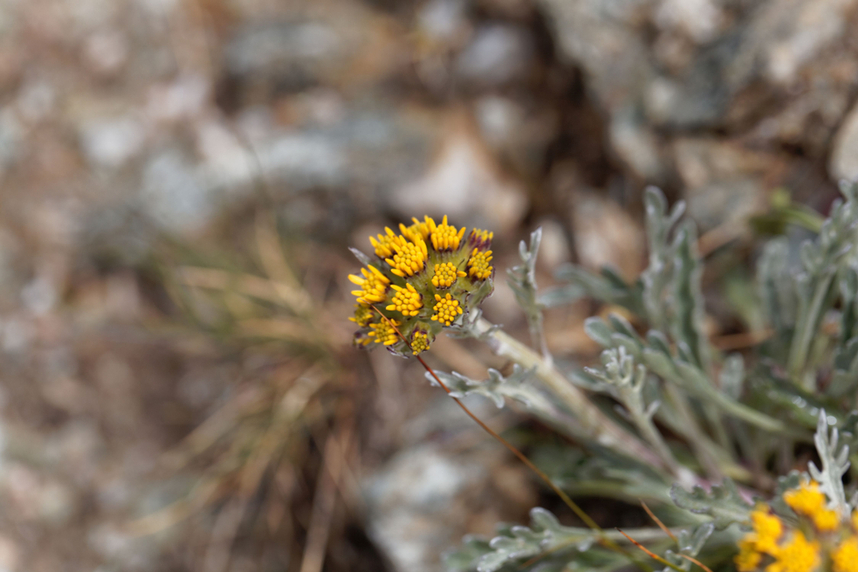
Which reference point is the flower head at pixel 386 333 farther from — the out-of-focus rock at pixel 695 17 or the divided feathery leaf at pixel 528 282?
the out-of-focus rock at pixel 695 17

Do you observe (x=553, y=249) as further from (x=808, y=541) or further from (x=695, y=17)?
(x=808, y=541)

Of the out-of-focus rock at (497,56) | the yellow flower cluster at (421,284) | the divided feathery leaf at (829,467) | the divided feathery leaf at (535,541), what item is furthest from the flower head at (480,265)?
the out-of-focus rock at (497,56)

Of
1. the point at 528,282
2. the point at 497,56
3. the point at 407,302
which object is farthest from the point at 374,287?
the point at 497,56

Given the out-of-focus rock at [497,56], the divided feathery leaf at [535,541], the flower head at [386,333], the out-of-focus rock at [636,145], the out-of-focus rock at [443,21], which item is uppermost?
the out-of-focus rock at [443,21]

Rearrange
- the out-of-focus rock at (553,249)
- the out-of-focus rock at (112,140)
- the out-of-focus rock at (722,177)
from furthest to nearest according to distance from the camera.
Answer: the out-of-focus rock at (112,140) < the out-of-focus rock at (553,249) < the out-of-focus rock at (722,177)

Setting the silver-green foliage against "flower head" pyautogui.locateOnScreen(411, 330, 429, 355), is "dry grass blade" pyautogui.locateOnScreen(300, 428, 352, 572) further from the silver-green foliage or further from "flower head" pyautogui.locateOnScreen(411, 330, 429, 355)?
"flower head" pyautogui.locateOnScreen(411, 330, 429, 355)

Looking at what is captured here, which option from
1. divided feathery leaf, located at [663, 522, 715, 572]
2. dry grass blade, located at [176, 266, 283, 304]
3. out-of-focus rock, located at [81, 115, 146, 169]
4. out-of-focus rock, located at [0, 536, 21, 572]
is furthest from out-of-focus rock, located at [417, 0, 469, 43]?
out-of-focus rock, located at [0, 536, 21, 572]

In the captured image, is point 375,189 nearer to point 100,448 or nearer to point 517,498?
point 517,498

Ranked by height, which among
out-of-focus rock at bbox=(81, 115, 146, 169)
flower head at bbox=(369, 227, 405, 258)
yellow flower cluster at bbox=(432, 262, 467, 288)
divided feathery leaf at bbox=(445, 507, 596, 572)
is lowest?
divided feathery leaf at bbox=(445, 507, 596, 572)
